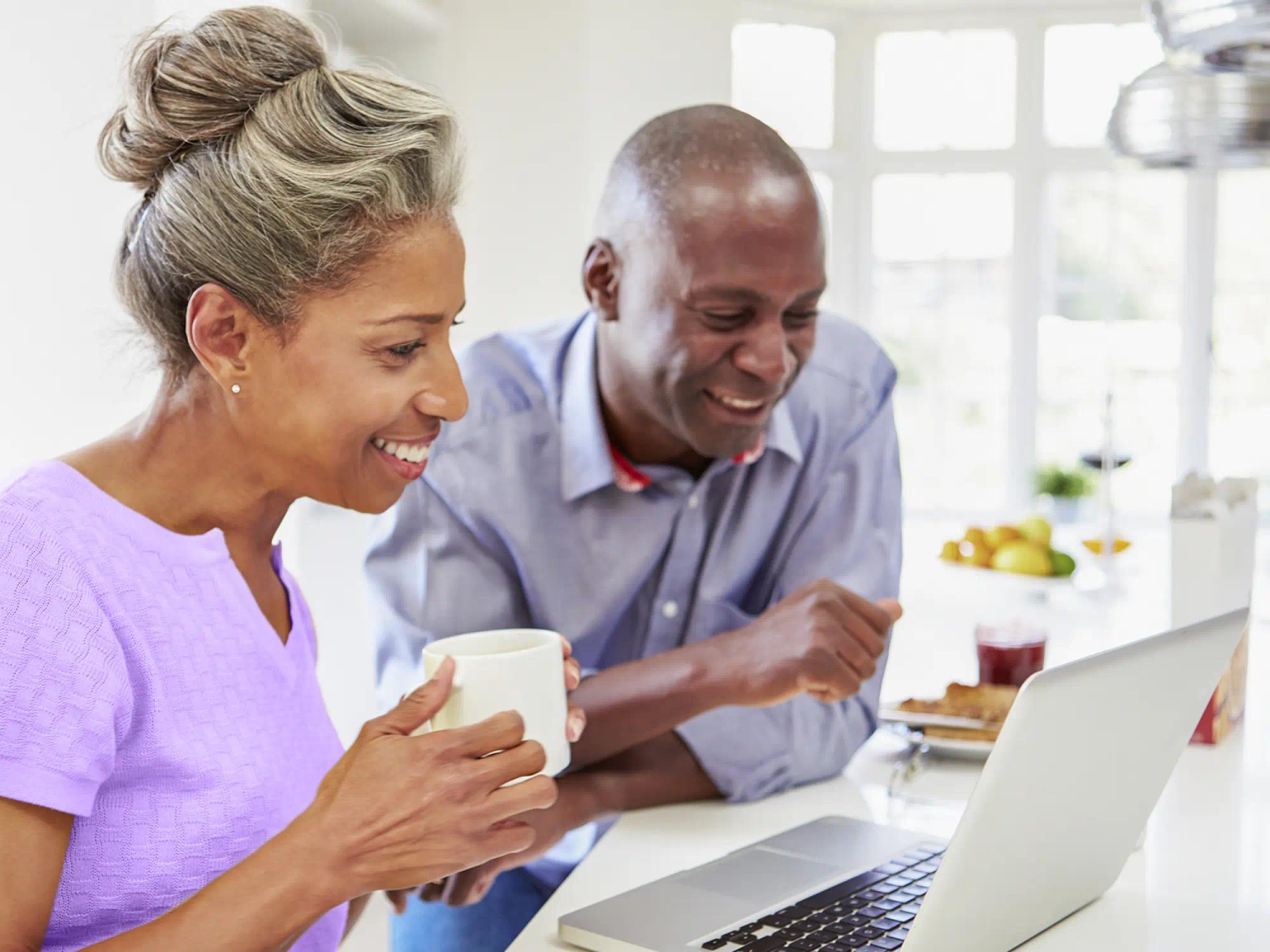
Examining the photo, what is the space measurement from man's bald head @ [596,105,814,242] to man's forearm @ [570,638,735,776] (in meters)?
Answer: 0.51

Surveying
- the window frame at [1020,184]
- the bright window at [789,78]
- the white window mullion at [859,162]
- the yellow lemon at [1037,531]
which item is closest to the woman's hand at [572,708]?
the yellow lemon at [1037,531]

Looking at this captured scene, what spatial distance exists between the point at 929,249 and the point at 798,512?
5486 millimetres

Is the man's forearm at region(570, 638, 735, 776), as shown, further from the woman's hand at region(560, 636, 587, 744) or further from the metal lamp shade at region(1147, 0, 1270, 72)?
the metal lamp shade at region(1147, 0, 1270, 72)

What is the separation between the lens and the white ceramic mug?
3.17 feet

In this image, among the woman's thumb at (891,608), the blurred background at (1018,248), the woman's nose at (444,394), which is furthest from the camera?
the blurred background at (1018,248)

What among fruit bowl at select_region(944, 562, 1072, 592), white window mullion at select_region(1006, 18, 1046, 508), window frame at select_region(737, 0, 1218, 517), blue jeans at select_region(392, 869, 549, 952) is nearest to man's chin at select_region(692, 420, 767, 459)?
blue jeans at select_region(392, 869, 549, 952)

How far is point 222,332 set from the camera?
3.44 feet

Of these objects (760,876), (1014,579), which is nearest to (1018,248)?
(1014,579)

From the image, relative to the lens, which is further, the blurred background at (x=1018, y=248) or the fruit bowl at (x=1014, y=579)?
the blurred background at (x=1018, y=248)

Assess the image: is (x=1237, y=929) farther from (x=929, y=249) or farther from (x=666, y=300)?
(x=929, y=249)

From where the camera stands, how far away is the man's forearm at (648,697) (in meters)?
1.37

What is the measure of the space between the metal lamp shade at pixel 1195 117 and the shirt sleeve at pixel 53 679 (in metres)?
2.44

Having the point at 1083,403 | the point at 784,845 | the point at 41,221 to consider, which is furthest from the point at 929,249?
the point at 784,845

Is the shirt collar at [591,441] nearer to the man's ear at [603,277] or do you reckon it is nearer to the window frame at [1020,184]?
the man's ear at [603,277]
